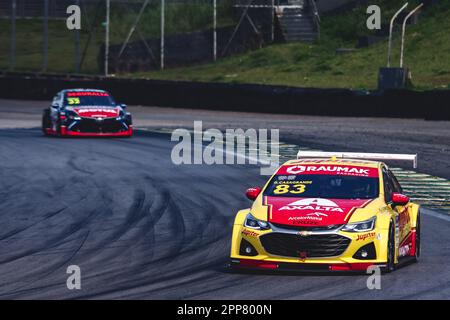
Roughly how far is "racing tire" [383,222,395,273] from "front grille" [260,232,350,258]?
0.51m

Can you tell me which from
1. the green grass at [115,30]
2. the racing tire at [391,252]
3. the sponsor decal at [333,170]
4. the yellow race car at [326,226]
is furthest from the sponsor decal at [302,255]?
the green grass at [115,30]

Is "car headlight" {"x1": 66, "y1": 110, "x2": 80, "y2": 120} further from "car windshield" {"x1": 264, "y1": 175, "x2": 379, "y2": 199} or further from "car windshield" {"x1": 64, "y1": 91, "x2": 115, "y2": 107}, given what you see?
"car windshield" {"x1": 264, "y1": 175, "x2": 379, "y2": 199}

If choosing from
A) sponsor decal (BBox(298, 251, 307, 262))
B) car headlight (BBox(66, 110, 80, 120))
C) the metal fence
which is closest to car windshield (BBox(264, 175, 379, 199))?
sponsor decal (BBox(298, 251, 307, 262))

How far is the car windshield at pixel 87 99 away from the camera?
33.1 metres

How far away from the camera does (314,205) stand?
1312 cm

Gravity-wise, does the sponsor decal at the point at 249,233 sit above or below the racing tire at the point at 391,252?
above

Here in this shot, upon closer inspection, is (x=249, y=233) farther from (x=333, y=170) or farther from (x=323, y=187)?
(x=333, y=170)

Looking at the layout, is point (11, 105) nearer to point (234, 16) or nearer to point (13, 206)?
point (234, 16)

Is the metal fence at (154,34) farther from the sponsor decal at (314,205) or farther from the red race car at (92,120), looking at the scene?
the sponsor decal at (314,205)

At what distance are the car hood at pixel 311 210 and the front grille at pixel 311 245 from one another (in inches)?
5.7

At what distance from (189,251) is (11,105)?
32.2 metres

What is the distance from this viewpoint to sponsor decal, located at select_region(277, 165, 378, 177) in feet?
46.3

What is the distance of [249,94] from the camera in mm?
41656

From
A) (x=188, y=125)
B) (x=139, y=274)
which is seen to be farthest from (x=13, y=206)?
(x=188, y=125)
